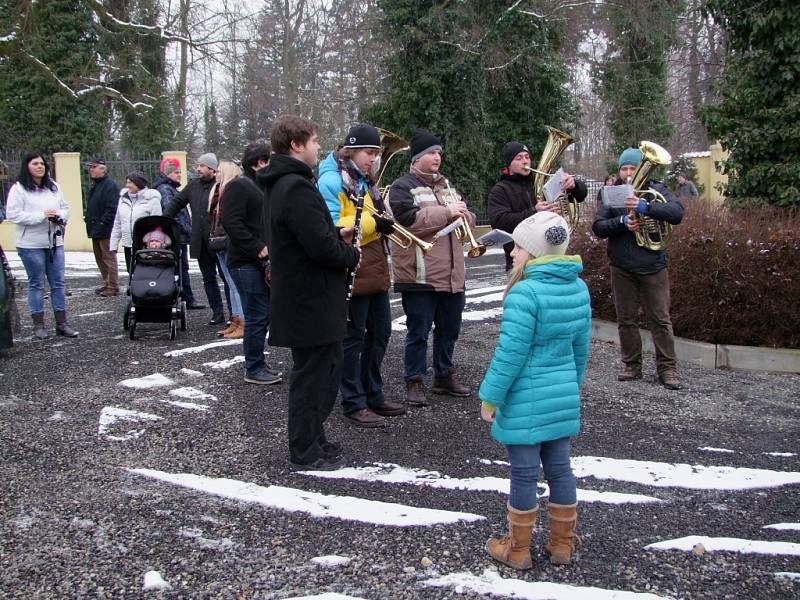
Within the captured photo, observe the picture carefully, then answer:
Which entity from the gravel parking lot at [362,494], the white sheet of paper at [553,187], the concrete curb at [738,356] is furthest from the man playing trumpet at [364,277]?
the concrete curb at [738,356]

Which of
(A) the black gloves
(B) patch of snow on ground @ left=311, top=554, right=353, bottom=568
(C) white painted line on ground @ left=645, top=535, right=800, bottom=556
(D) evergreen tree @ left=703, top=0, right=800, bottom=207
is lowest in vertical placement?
(C) white painted line on ground @ left=645, top=535, right=800, bottom=556

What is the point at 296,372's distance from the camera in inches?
188

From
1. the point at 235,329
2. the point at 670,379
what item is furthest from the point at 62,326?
the point at 670,379

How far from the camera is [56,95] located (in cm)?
2416

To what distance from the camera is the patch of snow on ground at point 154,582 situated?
343 centimetres

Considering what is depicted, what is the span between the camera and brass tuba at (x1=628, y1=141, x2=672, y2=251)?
6586mm

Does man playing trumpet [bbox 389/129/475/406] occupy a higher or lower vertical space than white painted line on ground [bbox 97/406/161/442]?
higher

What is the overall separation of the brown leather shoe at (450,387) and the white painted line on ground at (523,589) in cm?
285

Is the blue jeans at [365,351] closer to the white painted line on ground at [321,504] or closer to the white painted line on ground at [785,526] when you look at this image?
the white painted line on ground at [321,504]

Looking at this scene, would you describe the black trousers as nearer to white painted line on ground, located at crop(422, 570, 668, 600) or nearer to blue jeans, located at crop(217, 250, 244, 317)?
white painted line on ground, located at crop(422, 570, 668, 600)

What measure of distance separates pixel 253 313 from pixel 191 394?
824 mm

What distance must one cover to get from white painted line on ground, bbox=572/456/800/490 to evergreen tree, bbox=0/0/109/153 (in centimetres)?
2263

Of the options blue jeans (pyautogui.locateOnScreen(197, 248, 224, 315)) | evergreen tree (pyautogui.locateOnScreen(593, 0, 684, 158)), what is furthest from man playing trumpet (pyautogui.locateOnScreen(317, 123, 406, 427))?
evergreen tree (pyautogui.locateOnScreen(593, 0, 684, 158))

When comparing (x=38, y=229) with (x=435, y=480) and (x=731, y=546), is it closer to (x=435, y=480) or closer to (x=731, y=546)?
(x=435, y=480)
